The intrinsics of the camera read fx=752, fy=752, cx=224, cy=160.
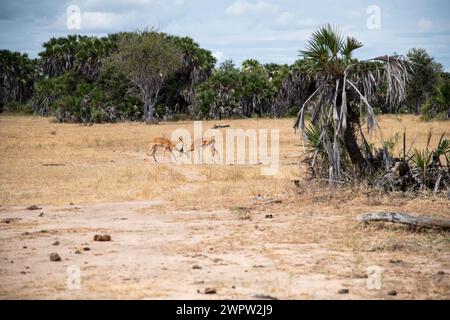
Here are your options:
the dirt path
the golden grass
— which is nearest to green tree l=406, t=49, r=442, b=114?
the golden grass

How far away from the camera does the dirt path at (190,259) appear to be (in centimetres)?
823

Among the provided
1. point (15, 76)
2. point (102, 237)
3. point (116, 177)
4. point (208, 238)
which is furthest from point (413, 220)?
point (15, 76)

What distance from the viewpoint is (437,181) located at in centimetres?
1501

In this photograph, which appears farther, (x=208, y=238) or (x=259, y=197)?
(x=259, y=197)

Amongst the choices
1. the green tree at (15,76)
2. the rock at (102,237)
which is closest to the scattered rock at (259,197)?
the rock at (102,237)

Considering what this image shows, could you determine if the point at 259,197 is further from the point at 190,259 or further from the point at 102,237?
the point at 190,259

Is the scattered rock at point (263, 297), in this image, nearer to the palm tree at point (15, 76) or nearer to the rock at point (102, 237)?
the rock at point (102, 237)

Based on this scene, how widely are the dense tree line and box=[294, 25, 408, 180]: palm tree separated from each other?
3422cm

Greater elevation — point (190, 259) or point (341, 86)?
point (341, 86)

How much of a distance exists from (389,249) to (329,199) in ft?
14.8

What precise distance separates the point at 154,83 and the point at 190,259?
140ft

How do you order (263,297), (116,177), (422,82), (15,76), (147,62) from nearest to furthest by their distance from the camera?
(263,297) → (116,177) → (147,62) → (422,82) → (15,76)

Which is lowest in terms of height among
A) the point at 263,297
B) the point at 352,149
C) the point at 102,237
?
the point at 263,297

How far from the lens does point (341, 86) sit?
52.5ft
